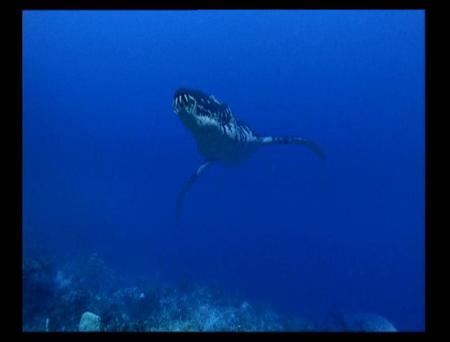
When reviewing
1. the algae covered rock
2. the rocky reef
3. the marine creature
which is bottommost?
the rocky reef

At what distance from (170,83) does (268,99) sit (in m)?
A: 31.7

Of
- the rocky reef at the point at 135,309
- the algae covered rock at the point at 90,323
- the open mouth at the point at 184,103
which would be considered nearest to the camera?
the open mouth at the point at 184,103

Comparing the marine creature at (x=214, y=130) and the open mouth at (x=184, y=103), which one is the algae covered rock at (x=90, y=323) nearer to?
the marine creature at (x=214, y=130)

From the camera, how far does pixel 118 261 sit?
23.4 m

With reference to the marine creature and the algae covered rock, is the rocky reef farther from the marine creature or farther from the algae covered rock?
the marine creature

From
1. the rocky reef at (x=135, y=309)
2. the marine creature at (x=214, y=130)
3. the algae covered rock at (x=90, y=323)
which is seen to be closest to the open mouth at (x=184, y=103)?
the marine creature at (x=214, y=130)

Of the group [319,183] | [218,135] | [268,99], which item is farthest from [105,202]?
[218,135]

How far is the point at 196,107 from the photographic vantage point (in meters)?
7.50

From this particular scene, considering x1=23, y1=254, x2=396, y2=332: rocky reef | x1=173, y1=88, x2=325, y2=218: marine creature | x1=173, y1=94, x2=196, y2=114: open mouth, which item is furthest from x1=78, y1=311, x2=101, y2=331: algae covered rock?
x1=173, y1=94, x2=196, y2=114: open mouth

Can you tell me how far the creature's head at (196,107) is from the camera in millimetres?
7184

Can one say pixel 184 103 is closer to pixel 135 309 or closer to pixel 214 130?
pixel 214 130

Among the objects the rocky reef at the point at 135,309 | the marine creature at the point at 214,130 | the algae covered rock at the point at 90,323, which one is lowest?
the rocky reef at the point at 135,309

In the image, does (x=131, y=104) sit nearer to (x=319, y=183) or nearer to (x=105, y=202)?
(x=105, y=202)

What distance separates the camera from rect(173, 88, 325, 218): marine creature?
7.38m
